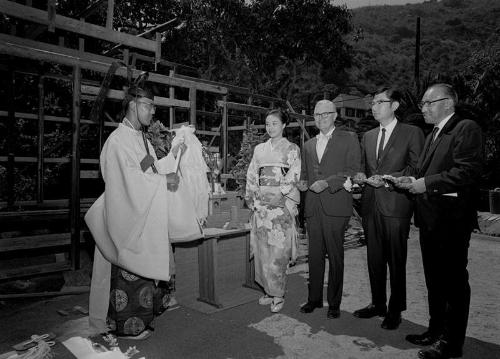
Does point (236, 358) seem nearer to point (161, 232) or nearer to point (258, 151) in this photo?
point (161, 232)

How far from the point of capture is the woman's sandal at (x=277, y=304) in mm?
4190

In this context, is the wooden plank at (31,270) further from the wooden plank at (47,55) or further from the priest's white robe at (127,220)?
the wooden plank at (47,55)

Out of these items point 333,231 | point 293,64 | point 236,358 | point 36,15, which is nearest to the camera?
point 236,358

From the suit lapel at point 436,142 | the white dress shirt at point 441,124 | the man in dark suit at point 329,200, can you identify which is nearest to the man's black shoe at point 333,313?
the man in dark suit at point 329,200

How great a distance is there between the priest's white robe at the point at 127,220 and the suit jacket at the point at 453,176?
230cm

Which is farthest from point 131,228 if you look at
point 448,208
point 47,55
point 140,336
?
point 47,55

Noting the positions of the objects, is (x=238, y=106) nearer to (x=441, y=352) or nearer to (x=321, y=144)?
(x=321, y=144)

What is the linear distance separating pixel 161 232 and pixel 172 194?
45 cm

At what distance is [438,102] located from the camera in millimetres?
3230

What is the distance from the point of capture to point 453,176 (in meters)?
2.96

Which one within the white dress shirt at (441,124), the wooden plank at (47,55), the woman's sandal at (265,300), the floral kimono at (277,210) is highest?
the wooden plank at (47,55)

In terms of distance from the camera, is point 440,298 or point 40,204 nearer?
point 440,298

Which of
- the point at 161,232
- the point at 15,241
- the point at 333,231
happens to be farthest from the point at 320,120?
the point at 15,241

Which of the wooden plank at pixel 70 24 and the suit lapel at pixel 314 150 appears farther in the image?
the wooden plank at pixel 70 24
